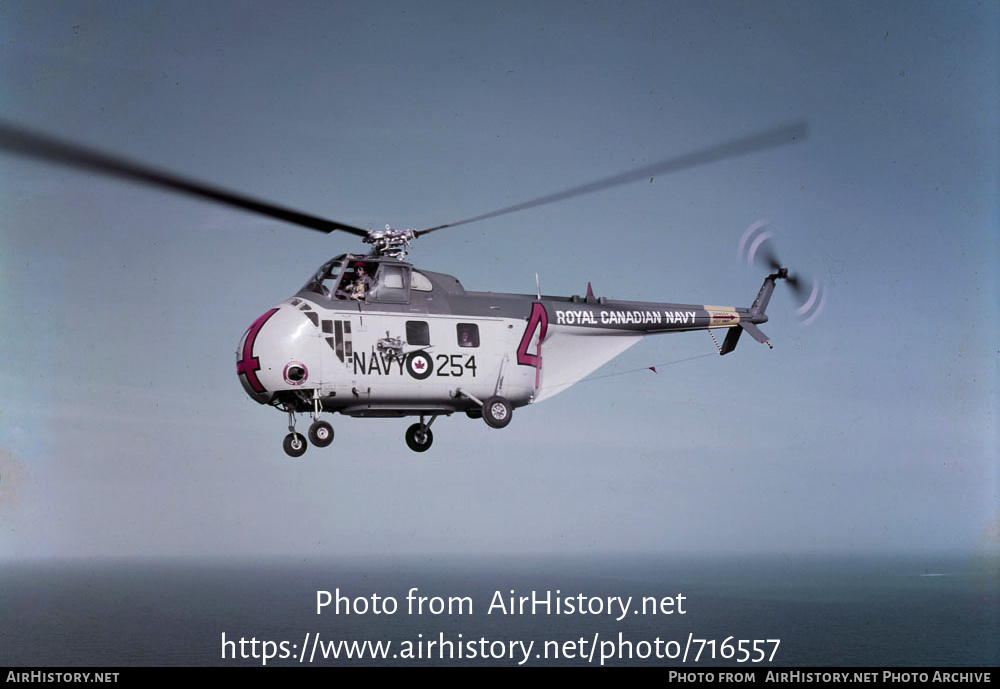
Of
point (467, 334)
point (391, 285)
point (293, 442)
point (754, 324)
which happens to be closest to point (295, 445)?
point (293, 442)

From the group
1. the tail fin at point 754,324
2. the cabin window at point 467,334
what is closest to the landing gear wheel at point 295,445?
the cabin window at point 467,334

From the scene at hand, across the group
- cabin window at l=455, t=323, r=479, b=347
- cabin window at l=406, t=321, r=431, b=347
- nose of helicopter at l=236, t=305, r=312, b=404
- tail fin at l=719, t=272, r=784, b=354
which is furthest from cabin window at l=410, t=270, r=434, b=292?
tail fin at l=719, t=272, r=784, b=354

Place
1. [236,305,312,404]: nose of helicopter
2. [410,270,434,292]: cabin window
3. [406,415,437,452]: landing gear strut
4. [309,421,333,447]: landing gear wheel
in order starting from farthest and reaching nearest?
[406,415,437,452]: landing gear strut → [410,270,434,292]: cabin window → [309,421,333,447]: landing gear wheel → [236,305,312,404]: nose of helicopter

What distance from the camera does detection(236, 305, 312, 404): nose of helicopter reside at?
66.3 ft

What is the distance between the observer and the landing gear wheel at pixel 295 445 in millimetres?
21016

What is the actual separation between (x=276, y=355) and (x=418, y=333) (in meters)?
3.12

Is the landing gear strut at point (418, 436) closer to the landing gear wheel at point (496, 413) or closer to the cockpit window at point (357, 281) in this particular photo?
the landing gear wheel at point (496, 413)

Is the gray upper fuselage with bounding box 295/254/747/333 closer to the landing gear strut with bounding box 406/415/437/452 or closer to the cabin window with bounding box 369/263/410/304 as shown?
the cabin window with bounding box 369/263/410/304

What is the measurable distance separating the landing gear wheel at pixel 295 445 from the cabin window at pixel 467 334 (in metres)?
4.01

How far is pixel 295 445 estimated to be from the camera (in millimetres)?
21047

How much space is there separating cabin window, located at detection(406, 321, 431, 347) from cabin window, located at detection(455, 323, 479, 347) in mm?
761

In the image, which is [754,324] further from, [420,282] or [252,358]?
[252,358]

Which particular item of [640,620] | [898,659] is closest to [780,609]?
[640,620]
